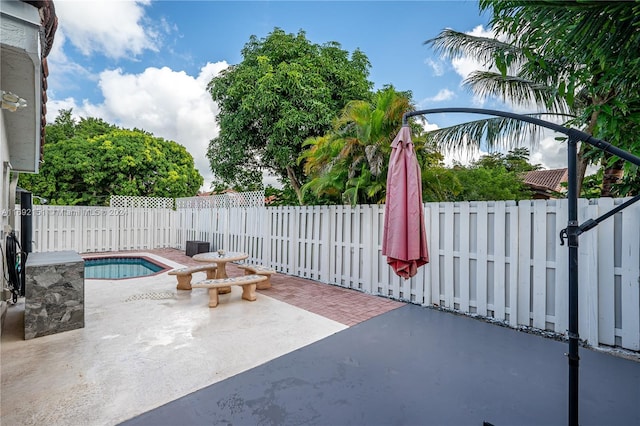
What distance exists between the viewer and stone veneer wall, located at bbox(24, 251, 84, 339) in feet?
12.2

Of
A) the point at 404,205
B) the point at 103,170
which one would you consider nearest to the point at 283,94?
the point at 404,205

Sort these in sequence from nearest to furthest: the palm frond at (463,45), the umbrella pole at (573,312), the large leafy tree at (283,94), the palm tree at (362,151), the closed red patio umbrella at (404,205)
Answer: the umbrella pole at (573,312) → the closed red patio umbrella at (404,205) → the palm tree at (362,151) → the palm frond at (463,45) → the large leafy tree at (283,94)

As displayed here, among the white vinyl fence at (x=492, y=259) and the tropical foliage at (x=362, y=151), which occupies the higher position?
the tropical foliage at (x=362, y=151)

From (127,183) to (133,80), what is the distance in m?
6.73

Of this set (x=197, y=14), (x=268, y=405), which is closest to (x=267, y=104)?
(x=197, y=14)

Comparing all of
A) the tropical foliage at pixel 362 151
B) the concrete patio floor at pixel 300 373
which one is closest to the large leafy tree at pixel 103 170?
the tropical foliage at pixel 362 151

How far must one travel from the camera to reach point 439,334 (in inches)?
154

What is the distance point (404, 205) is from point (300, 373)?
196 cm

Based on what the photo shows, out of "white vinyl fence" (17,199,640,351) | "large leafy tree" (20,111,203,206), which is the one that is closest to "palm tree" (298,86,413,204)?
"white vinyl fence" (17,199,640,351)

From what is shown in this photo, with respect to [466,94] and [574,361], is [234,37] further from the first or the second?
[574,361]

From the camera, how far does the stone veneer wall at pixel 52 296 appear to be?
146 inches

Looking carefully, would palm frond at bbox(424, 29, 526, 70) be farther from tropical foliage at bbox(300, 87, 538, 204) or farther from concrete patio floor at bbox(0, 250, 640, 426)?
concrete patio floor at bbox(0, 250, 640, 426)

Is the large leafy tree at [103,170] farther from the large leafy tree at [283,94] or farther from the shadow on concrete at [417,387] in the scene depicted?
the shadow on concrete at [417,387]

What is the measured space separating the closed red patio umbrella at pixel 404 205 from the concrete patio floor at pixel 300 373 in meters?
1.17
